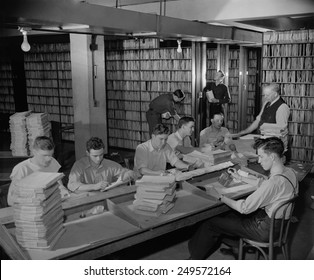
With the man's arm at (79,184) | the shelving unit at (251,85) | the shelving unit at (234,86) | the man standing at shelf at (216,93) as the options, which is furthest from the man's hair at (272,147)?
the shelving unit at (251,85)

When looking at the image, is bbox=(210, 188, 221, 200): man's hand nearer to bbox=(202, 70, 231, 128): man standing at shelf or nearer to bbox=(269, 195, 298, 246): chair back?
bbox=(269, 195, 298, 246): chair back

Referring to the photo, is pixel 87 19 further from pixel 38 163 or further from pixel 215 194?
pixel 215 194

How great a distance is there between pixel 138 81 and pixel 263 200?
5776 millimetres

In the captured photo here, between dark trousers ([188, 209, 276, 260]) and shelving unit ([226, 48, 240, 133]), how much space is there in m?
6.08

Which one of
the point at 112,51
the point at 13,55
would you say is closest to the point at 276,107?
the point at 112,51

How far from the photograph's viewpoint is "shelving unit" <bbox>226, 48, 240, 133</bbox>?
953cm

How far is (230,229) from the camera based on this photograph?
11.4ft

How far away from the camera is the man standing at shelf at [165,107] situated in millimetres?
7156

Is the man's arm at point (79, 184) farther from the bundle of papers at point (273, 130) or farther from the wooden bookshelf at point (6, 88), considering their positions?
the wooden bookshelf at point (6, 88)

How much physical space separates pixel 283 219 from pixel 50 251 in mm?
1819

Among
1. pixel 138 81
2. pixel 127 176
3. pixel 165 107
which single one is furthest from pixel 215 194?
pixel 138 81

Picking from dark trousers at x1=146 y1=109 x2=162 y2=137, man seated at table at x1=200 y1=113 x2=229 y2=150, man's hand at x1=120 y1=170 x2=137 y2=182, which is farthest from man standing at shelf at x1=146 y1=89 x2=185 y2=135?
man's hand at x1=120 y1=170 x2=137 y2=182

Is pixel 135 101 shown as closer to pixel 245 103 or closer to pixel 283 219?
pixel 245 103

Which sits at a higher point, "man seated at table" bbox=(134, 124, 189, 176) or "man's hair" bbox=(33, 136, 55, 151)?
→ "man's hair" bbox=(33, 136, 55, 151)
